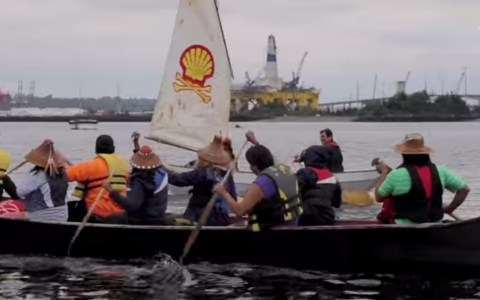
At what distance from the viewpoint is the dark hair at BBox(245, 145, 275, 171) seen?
13.5 meters

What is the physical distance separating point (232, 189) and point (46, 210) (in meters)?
2.78

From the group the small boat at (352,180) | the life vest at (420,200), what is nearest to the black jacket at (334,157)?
the small boat at (352,180)

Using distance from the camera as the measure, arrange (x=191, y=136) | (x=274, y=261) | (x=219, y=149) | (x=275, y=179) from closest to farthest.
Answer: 1. (x=275, y=179)
2. (x=274, y=261)
3. (x=219, y=149)
4. (x=191, y=136)

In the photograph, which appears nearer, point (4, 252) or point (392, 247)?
point (392, 247)

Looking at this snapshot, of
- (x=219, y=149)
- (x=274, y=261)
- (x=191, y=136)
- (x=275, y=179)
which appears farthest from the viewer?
(x=191, y=136)

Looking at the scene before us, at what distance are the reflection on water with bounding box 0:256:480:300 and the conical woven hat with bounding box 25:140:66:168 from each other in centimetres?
145

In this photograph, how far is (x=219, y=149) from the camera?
1544 cm

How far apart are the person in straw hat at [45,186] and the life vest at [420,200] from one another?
4.90 m

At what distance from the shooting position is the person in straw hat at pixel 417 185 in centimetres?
1345

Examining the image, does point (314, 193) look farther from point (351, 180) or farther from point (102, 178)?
point (351, 180)

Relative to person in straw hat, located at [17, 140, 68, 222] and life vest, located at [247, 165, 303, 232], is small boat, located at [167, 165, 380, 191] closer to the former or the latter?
person in straw hat, located at [17, 140, 68, 222]

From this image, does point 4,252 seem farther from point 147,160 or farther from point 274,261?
point 274,261

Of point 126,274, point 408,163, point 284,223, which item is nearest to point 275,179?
point 284,223

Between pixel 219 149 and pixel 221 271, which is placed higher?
pixel 219 149
